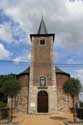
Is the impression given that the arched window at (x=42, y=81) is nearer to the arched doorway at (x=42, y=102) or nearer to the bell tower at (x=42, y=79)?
the bell tower at (x=42, y=79)

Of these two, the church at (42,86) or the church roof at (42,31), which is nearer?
the church at (42,86)

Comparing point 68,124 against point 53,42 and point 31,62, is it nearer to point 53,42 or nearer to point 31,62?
point 31,62

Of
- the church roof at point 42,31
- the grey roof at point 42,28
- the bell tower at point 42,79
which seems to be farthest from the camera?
the grey roof at point 42,28

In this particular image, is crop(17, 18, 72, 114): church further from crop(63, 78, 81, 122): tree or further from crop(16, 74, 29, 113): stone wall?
crop(63, 78, 81, 122): tree

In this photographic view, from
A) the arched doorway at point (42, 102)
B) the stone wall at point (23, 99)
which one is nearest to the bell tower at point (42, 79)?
the arched doorway at point (42, 102)

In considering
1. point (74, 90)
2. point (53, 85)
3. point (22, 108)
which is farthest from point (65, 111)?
point (74, 90)

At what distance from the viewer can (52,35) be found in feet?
113

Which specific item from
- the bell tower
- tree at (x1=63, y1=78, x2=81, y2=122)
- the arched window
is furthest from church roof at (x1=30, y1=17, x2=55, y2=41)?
tree at (x1=63, y1=78, x2=81, y2=122)

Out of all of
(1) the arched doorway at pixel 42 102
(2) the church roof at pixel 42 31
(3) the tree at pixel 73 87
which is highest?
(2) the church roof at pixel 42 31

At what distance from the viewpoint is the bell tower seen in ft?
102

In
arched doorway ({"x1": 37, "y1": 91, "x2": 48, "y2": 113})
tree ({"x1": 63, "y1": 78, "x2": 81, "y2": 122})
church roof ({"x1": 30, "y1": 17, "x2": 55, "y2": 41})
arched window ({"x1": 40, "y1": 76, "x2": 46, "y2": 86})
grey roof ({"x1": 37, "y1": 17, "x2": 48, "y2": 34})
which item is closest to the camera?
tree ({"x1": 63, "y1": 78, "x2": 81, "y2": 122})

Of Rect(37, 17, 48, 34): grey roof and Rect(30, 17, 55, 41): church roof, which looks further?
Rect(37, 17, 48, 34): grey roof

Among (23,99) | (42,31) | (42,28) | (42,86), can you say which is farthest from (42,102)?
(42,28)

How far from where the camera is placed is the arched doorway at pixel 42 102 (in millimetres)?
31109
